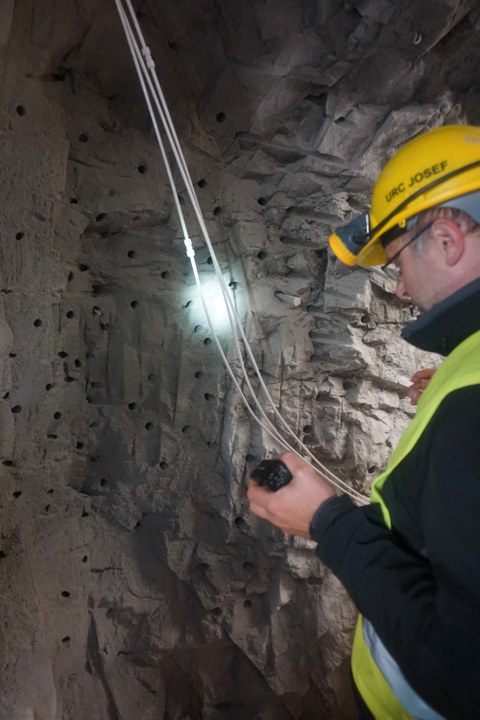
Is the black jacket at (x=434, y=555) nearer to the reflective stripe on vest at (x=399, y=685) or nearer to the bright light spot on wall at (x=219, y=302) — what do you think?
the reflective stripe on vest at (x=399, y=685)

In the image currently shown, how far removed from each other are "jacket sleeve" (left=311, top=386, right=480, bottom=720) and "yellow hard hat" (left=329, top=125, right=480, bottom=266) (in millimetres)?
460

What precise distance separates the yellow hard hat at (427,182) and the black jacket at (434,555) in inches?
8.8

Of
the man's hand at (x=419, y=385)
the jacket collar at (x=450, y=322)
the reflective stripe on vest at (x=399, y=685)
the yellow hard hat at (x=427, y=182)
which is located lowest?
the reflective stripe on vest at (x=399, y=685)

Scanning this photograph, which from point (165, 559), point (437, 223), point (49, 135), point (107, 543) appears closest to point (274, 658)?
point (165, 559)

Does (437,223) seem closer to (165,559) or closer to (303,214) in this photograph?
(303,214)

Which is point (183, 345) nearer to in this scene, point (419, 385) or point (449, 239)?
point (419, 385)

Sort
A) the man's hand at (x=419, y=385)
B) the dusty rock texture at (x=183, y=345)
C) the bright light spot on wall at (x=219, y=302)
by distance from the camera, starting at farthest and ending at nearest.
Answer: the bright light spot on wall at (x=219, y=302) < the dusty rock texture at (x=183, y=345) < the man's hand at (x=419, y=385)

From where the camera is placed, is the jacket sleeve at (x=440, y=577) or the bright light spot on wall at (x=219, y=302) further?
the bright light spot on wall at (x=219, y=302)

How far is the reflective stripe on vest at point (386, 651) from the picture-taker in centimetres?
94

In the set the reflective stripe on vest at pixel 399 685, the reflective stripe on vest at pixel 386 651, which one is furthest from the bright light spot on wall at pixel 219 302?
the reflective stripe on vest at pixel 399 685

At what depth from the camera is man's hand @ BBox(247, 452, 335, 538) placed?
3.69 ft

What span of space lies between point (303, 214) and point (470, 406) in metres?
1.69

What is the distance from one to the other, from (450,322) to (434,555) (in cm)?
46

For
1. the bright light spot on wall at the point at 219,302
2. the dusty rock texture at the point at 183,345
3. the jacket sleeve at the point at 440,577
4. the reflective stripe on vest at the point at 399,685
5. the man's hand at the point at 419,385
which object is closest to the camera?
the jacket sleeve at the point at 440,577
